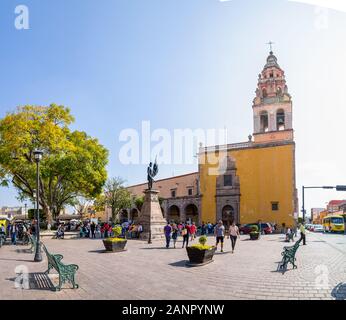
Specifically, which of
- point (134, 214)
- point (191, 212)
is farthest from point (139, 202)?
point (191, 212)

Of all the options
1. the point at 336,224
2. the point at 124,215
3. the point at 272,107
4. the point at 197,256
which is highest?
the point at 272,107

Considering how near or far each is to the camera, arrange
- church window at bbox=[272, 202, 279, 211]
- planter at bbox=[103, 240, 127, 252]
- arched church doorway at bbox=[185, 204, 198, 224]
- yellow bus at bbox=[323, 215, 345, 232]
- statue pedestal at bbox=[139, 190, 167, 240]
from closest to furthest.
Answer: planter at bbox=[103, 240, 127, 252], statue pedestal at bbox=[139, 190, 167, 240], yellow bus at bbox=[323, 215, 345, 232], church window at bbox=[272, 202, 279, 211], arched church doorway at bbox=[185, 204, 198, 224]

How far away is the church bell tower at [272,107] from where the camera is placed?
3962 centimetres

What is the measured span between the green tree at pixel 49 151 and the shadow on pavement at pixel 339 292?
71.1ft

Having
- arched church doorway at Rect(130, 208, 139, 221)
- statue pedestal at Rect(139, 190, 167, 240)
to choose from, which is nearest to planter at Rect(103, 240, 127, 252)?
statue pedestal at Rect(139, 190, 167, 240)

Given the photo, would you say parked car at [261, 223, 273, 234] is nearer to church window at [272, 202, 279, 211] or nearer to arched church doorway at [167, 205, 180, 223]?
church window at [272, 202, 279, 211]

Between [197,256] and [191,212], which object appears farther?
[191,212]

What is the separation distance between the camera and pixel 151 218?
2361cm

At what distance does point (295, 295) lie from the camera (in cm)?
704

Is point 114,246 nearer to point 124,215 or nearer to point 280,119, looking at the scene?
point 280,119

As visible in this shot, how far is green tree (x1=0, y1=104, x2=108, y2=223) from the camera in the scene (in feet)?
79.8

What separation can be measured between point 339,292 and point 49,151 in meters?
23.1
